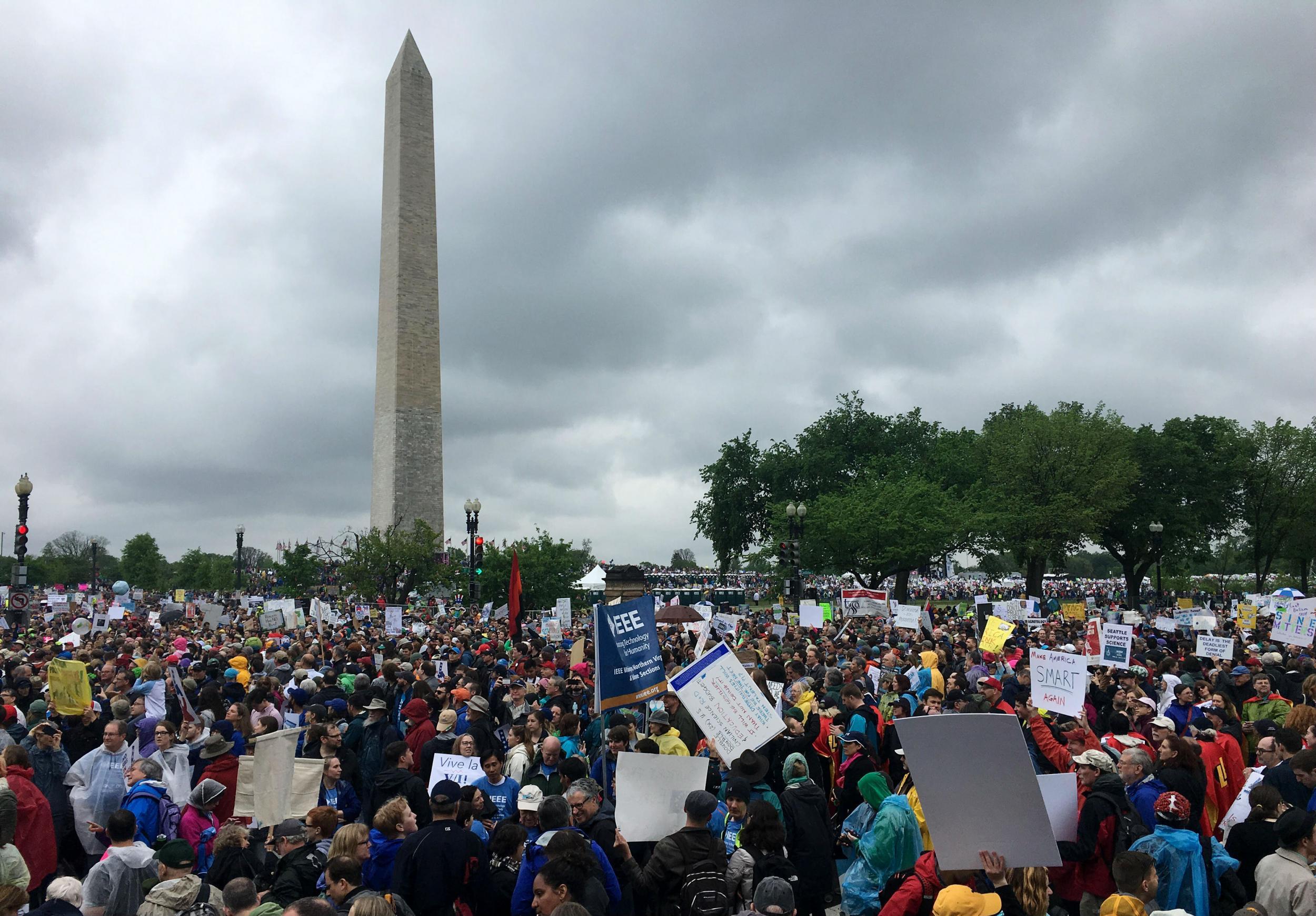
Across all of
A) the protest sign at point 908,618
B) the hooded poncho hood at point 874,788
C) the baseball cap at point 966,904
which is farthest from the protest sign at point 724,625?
the baseball cap at point 966,904

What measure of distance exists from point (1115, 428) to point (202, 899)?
6704cm

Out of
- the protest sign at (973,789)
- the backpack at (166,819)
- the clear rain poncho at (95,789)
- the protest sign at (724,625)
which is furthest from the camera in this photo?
the protest sign at (724,625)

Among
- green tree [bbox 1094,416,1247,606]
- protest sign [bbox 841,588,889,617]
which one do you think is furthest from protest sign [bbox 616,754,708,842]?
green tree [bbox 1094,416,1247,606]

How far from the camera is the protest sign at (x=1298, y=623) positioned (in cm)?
1695

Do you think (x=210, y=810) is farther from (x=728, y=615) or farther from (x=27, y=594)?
(x=27, y=594)

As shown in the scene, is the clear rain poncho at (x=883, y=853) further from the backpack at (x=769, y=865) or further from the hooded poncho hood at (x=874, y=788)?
the backpack at (x=769, y=865)

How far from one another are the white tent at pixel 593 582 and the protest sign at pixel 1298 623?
1479 inches

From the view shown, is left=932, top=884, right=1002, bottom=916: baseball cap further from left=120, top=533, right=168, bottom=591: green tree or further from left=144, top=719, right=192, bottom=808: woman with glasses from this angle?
left=120, top=533, right=168, bottom=591: green tree

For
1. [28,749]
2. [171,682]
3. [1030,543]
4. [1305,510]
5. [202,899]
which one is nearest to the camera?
[202,899]

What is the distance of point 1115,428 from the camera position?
63.7 m

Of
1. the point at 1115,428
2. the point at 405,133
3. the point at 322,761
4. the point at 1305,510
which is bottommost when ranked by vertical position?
the point at 322,761

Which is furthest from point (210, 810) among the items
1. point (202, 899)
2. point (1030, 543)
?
point (1030, 543)

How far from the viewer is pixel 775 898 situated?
499cm

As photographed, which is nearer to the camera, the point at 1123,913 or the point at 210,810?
the point at 1123,913
